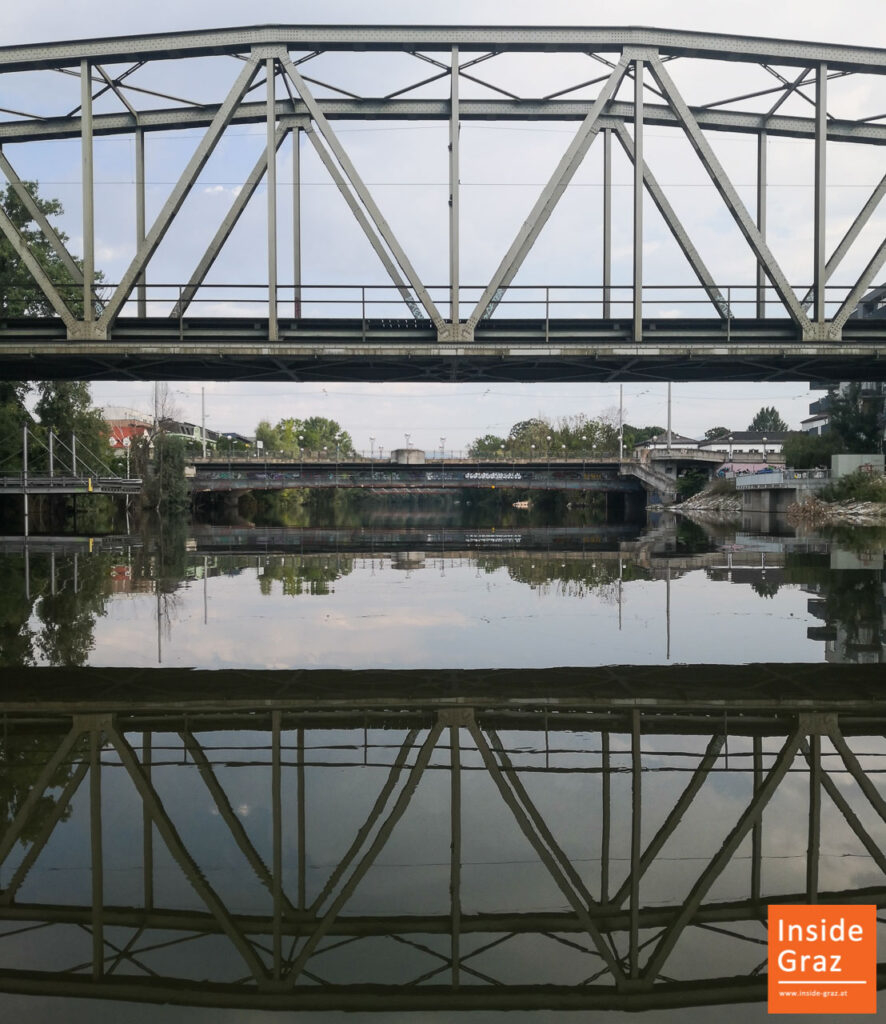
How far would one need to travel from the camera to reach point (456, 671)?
380 inches

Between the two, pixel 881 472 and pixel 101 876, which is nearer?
pixel 101 876

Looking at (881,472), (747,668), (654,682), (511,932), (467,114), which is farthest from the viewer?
(881,472)

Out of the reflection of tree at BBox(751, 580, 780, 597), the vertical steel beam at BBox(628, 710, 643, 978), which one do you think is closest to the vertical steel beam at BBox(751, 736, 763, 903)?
the vertical steel beam at BBox(628, 710, 643, 978)

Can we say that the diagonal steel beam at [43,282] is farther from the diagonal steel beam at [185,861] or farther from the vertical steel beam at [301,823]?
the vertical steel beam at [301,823]

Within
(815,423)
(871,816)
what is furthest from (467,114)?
(815,423)

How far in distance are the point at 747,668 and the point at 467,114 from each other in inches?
499

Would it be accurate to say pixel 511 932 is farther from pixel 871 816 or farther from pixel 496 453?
pixel 496 453

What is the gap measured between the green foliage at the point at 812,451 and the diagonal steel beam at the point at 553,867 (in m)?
58.2

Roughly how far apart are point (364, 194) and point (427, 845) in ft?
42.0

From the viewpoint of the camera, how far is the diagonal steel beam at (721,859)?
146 inches

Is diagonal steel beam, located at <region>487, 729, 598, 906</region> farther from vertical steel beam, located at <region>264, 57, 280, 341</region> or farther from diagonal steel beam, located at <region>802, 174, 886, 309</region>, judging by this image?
diagonal steel beam, located at <region>802, 174, 886, 309</region>

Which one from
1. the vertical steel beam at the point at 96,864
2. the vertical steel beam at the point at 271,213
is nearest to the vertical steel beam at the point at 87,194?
the vertical steel beam at the point at 271,213

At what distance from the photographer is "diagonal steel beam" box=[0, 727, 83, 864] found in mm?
4906

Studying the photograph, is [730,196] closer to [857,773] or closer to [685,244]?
[685,244]
